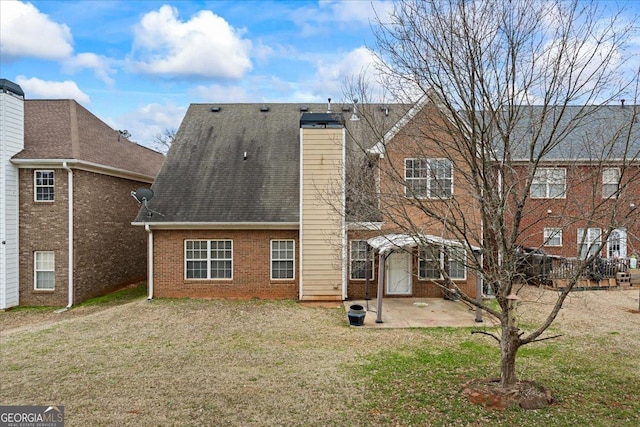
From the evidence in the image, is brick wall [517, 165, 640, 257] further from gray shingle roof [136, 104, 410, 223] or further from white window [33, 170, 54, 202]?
white window [33, 170, 54, 202]

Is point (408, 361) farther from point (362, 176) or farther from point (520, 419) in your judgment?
point (362, 176)

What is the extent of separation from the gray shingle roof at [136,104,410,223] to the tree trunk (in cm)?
969

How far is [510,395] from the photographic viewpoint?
6867mm

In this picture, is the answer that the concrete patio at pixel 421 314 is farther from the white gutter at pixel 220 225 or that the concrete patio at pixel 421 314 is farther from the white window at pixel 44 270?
the white window at pixel 44 270

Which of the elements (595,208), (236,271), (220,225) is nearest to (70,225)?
(220,225)

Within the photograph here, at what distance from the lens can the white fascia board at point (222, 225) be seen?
15.5 m

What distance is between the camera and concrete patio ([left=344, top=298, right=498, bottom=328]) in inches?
486

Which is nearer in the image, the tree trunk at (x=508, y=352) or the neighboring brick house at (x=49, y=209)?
the tree trunk at (x=508, y=352)

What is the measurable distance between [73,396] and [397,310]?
381 inches

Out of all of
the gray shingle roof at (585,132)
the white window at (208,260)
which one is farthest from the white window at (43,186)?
the gray shingle roof at (585,132)

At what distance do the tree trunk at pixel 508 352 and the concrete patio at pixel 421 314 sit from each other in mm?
5055

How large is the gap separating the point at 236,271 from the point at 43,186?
8.14m

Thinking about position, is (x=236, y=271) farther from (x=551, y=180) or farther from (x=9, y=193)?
(x=551, y=180)

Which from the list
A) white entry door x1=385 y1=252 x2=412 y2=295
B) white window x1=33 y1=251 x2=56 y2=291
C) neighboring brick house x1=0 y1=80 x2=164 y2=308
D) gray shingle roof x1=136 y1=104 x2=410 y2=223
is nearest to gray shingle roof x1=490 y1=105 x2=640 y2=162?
white entry door x1=385 y1=252 x2=412 y2=295
